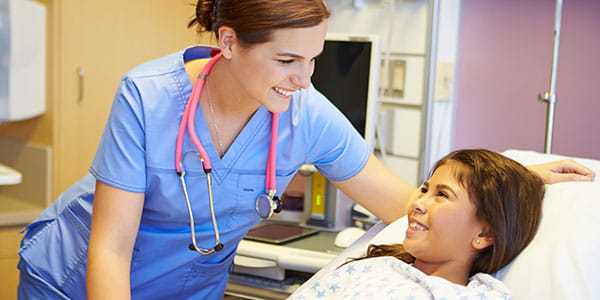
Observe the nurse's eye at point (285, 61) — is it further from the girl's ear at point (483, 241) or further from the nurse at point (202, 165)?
the girl's ear at point (483, 241)

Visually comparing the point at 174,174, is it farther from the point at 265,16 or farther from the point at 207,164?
the point at 265,16

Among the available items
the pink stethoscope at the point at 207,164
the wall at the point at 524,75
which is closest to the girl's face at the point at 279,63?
the pink stethoscope at the point at 207,164

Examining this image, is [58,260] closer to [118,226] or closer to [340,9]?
[118,226]

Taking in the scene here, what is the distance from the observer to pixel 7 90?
8.57 feet

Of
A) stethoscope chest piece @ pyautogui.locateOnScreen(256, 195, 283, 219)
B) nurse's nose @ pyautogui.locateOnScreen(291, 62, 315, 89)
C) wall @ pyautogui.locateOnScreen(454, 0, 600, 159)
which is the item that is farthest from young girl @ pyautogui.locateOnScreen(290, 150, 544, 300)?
wall @ pyautogui.locateOnScreen(454, 0, 600, 159)

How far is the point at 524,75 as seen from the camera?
2.29 meters

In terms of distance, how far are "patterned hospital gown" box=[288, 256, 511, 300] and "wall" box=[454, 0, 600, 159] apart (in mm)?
1194

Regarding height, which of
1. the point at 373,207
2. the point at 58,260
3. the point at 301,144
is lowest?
the point at 58,260

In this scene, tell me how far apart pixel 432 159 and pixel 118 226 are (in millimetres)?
1457

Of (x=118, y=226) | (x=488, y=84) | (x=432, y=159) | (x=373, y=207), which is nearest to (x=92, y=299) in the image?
(x=118, y=226)

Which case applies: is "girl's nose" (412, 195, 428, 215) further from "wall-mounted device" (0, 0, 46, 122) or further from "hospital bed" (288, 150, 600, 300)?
"wall-mounted device" (0, 0, 46, 122)

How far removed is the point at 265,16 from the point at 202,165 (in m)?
0.34

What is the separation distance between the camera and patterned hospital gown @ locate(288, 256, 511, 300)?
1142mm

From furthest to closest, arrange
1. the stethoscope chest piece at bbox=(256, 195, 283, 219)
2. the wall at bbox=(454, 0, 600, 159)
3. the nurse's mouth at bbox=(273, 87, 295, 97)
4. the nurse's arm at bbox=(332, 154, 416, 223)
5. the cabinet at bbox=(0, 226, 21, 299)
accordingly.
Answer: the cabinet at bbox=(0, 226, 21, 299), the wall at bbox=(454, 0, 600, 159), the nurse's arm at bbox=(332, 154, 416, 223), the stethoscope chest piece at bbox=(256, 195, 283, 219), the nurse's mouth at bbox=(273, 87, 295, 97)
